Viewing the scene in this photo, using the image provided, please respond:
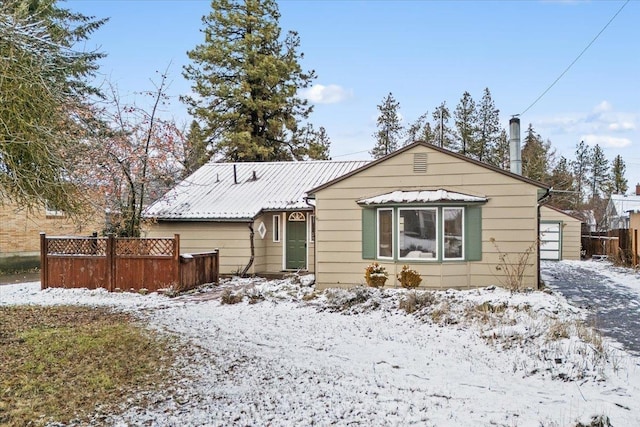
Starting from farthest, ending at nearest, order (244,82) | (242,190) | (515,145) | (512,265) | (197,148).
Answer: (197,148), (244,82), (242,190), (515,145), (512,265)

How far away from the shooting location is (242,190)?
16.5m

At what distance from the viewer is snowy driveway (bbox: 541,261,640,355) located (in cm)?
766

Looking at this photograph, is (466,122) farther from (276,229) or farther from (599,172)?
(276,229)

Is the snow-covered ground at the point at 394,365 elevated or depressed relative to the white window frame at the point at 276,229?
depressed

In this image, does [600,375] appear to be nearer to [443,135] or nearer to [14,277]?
[14,277]

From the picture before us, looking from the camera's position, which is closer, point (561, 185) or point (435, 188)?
point (435, 188)

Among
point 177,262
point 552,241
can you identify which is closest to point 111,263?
point 177,262

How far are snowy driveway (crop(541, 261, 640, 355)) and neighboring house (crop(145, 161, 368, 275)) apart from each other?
290 inches

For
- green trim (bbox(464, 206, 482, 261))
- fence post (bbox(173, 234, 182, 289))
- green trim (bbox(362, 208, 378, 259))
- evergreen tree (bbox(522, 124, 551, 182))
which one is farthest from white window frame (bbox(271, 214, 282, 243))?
evergreen tree (bbox(522, 124, 551, 182))

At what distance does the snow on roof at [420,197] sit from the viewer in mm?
10648

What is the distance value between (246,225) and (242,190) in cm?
220

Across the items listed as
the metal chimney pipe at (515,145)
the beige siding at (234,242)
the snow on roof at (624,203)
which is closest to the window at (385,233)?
the beige siding at (234,242)

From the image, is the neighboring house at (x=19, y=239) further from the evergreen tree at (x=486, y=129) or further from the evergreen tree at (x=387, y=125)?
the evergreen tree at (x=486, y=129)

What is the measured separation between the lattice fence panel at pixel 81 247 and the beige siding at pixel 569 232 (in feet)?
67.1
